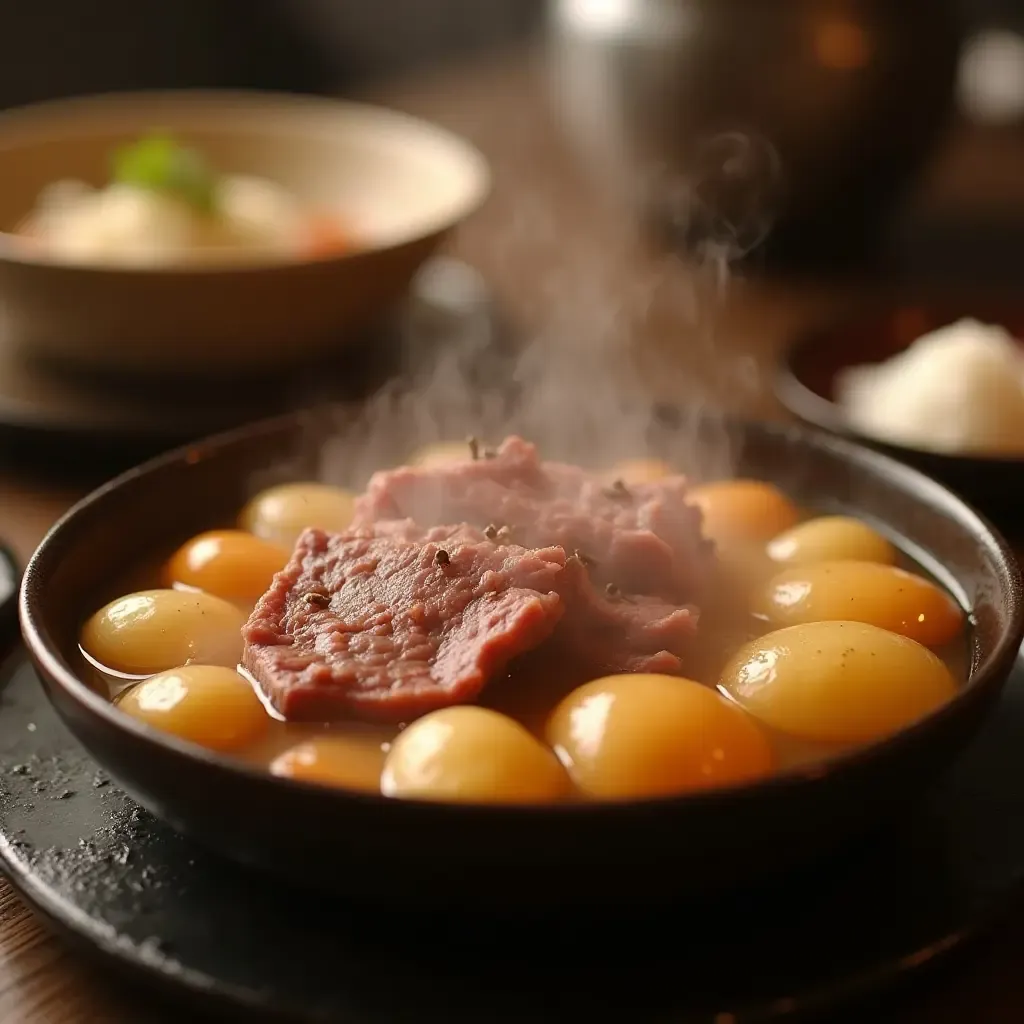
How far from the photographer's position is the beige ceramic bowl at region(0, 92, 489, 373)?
2.57 metres

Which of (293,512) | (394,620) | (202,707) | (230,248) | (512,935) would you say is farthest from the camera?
(230,248)

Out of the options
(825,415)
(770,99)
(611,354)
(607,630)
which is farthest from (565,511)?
(770,99)

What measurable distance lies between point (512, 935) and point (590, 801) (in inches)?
7.2

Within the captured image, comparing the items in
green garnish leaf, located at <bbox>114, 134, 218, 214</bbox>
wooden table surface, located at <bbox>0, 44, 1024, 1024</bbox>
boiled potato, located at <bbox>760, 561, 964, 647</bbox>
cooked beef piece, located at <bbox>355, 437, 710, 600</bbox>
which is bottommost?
wooden table surface, located at <bbox>0, 44, 1024, 1024</bbox>

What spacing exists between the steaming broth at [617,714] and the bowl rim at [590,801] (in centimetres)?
10

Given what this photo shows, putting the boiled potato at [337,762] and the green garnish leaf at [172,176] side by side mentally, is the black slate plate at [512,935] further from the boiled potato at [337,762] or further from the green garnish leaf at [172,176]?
the green garnish leaf at [172,176]

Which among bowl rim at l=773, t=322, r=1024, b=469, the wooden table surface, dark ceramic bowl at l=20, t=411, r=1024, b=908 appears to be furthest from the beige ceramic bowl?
dark ceramic bowl at l=20, t=411, r=1024, b=908

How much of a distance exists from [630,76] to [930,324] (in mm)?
1064

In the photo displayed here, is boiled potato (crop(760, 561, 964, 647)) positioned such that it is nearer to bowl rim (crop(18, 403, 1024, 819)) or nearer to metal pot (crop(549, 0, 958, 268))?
bowl rim (crop(18, 403, 1024, 819))

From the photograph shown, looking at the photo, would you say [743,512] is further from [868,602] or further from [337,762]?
[337,762]

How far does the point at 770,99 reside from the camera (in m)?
3.38

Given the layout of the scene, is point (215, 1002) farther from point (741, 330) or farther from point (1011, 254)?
point (1011, 254)

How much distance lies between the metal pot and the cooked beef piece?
190 centimetres

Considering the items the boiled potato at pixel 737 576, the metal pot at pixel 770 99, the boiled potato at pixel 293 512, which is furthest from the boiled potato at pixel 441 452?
the metal pot at pixel 770 99
